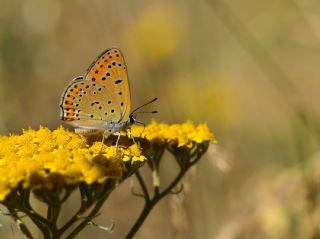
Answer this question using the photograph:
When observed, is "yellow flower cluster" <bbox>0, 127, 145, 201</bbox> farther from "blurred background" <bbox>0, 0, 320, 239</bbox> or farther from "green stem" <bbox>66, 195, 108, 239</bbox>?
"blurred background" <bbox>0, 0, 320, 239</bbox>

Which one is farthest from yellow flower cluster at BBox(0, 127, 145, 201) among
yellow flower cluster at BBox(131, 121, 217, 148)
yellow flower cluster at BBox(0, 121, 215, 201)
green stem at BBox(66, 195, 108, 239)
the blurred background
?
the blurred background

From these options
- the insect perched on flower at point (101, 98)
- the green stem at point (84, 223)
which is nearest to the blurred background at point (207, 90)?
the green stem at point (84, 223)

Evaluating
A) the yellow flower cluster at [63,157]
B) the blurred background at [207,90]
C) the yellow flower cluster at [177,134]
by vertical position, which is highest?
the yellow flower cluster at [63,157]

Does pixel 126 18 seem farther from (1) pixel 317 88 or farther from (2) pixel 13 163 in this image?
(2) pixel 13 163

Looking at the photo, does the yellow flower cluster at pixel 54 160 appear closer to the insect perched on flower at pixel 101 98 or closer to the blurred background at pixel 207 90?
the insect perched on flower at pixel 101 98

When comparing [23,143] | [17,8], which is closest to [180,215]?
[23,143]

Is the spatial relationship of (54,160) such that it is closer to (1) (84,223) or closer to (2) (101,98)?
(1) (84,223)

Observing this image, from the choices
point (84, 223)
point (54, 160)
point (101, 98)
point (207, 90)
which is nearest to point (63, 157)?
point (54, 160)
